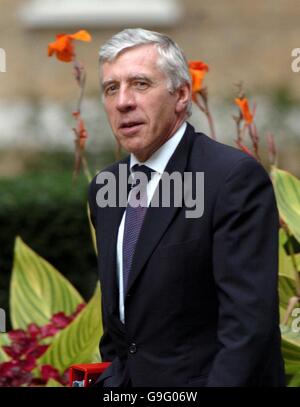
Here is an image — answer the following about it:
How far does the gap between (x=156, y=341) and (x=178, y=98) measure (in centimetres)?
56

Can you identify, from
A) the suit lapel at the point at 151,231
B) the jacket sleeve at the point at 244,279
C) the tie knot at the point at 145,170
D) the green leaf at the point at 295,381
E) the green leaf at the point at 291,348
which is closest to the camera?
the jacket sleeve at the point at 244,279

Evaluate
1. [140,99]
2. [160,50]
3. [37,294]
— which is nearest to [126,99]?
[140,99]

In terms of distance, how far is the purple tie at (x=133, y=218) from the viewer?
2658 mm

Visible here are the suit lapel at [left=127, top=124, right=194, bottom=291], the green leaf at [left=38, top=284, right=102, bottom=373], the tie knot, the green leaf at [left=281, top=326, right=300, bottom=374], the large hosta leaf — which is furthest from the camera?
the green leaf at [left=38, top=284, right=102, bottom=373]

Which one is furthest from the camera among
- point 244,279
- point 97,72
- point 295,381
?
point 97,72

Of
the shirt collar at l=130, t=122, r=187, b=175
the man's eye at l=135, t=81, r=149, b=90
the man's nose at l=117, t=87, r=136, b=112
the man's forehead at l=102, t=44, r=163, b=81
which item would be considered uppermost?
the man's forehead at l=102, t=44, r=163, b=81

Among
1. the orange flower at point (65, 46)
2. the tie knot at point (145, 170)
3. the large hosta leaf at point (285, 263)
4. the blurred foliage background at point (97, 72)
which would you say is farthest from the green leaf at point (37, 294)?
the blurred foliage background at point (97, 72)

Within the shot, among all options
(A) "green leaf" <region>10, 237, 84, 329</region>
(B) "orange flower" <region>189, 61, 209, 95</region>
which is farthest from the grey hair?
(A) "green leaf" <region>10, 237, 84, 329</region>

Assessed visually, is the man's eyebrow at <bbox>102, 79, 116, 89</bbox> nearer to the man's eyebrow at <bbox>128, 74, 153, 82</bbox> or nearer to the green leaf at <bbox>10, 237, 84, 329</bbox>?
the man's eyebrow at <bbox>128, 74, 153, 82</bbox>

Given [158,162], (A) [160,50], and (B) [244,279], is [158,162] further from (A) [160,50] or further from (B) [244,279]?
(B) [244,279]

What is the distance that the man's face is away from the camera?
103 inches

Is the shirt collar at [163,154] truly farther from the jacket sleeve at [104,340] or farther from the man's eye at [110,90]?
the jacket sleeve at [104,340]

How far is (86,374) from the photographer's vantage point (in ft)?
9.31

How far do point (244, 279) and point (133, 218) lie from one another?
0.37 m
